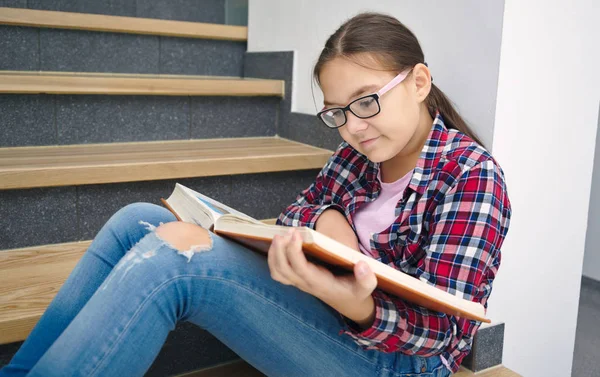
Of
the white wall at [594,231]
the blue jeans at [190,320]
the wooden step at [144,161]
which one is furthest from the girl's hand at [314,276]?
the white wall at [594,231]

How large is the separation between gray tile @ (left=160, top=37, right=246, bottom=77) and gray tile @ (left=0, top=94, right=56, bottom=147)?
0.51 m

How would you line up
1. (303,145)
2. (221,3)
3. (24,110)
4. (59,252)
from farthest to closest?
1. (221,3)
2. (303,145)
3. (24,110)
4. (59,252)

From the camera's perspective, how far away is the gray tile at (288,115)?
173 centimetres

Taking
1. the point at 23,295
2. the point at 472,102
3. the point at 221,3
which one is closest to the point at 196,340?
the point at 23,295

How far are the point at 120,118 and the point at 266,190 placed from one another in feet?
1.55

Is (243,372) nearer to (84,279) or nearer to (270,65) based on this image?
(84,279)

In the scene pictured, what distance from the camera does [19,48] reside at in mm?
1750

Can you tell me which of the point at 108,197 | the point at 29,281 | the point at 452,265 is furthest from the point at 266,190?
the point at 452,265

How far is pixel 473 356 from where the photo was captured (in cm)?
125

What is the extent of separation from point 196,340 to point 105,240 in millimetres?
365

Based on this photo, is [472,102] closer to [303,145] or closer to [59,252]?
[303,145]

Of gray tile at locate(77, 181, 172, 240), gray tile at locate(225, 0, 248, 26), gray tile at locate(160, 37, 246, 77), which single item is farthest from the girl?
gray tile at locate(225, 0, 248, 26)

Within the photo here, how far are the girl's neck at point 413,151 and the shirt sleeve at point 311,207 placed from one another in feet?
0.44

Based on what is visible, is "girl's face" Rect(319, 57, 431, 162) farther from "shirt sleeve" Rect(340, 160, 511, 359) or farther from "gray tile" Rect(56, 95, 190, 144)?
"gray tile" Rect(56, 95, 190, 144)
